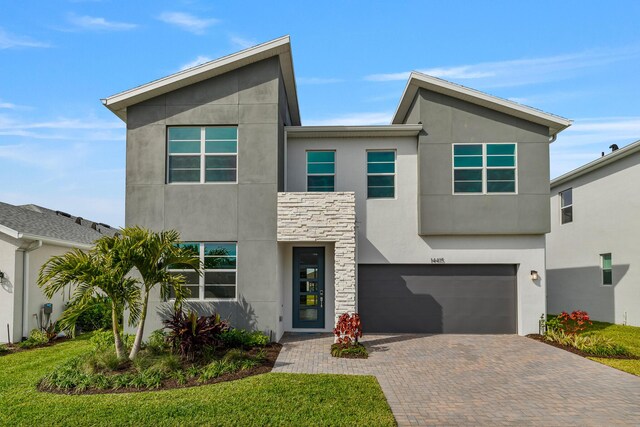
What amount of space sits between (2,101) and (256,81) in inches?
354

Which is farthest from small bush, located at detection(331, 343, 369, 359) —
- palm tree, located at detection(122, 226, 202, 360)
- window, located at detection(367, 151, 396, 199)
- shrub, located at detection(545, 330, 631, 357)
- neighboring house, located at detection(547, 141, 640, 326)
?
neighboring house, located at detection(547, 141, 640, 326)

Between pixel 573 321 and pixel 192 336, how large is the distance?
10.7 meters

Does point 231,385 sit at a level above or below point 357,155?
below

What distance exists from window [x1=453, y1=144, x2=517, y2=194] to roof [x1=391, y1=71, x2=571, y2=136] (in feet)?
3.22

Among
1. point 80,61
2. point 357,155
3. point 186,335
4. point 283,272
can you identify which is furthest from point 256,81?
point 186,335

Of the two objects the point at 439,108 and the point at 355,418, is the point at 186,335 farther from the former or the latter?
the point at 439,108

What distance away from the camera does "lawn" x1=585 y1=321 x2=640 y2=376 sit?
8891mm

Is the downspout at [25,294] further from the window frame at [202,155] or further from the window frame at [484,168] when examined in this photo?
the window frame at [484,168]

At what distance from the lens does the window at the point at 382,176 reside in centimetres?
1277

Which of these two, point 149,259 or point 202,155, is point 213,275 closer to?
point 149,259

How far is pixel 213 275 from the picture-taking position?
1084 centimetres

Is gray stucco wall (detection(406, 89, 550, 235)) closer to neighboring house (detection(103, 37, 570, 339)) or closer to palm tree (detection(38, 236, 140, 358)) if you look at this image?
neighboring house (detection(103, 37, 570, 339))

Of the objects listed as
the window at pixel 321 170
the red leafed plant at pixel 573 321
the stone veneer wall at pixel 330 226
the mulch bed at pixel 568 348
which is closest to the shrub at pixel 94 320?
the stone veneer wall at pixel 330 226

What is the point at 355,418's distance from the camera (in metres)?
5.74
